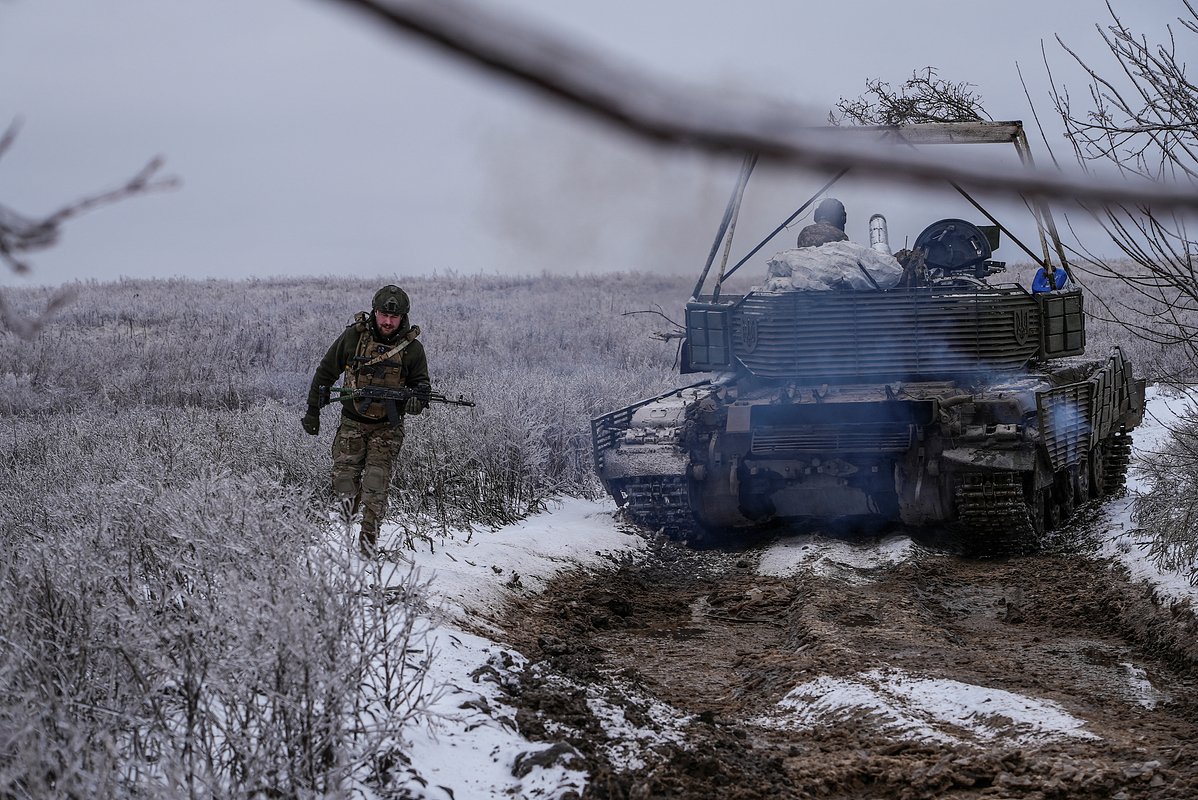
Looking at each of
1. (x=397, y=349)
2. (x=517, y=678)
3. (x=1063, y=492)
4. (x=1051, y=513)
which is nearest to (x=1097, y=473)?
(x=1063, y=492)

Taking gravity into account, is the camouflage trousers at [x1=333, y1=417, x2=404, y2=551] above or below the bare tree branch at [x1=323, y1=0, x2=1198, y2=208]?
below

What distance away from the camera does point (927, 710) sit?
19.1ft

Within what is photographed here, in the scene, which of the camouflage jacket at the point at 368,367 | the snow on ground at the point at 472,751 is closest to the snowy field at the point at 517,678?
the snow on ground at the point at 472,751

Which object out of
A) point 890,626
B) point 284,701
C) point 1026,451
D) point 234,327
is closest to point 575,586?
point 890,626

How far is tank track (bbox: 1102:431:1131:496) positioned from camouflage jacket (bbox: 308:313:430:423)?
807 cm

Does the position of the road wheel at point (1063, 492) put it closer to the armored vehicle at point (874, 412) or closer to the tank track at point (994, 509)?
the armored vehicle at point (874, 412)

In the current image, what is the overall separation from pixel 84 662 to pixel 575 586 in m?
4.76

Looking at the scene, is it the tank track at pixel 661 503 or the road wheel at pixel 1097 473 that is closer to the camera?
the tank track at pixel 661 503

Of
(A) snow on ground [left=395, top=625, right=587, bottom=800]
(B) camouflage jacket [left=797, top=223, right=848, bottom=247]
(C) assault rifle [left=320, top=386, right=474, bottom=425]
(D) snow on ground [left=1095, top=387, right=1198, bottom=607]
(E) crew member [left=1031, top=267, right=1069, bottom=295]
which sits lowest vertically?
(D) snow on ground [left=1095, top=387, right=1198, bottom=607]

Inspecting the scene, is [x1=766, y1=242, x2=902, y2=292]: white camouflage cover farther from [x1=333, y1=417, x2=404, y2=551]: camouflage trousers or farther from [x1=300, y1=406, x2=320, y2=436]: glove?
[x1=300, y1=406, x2=320, y2=436]: glove

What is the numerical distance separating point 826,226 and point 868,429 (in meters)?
2.24

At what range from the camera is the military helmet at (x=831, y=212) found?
11.4 metres

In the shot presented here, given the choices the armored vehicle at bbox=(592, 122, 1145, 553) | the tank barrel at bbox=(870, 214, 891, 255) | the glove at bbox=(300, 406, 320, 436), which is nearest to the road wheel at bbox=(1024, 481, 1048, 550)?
the armored vehicle at bbox=(592, 122, 1145, 553)

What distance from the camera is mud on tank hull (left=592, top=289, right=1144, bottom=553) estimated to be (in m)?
9.67
